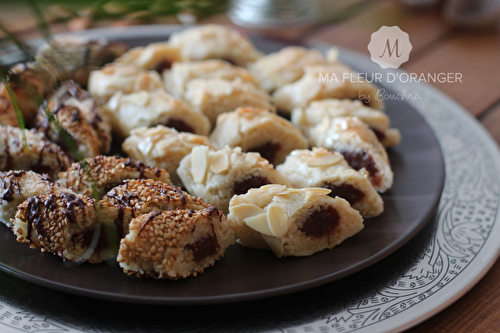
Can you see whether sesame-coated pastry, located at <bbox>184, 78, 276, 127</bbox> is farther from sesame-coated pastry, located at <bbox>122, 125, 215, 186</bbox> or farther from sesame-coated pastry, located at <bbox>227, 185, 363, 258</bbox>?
sesame-coated pastry, located at <bbox>227, 185, 363, 258</bbox>

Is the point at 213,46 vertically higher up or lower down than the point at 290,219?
higher up

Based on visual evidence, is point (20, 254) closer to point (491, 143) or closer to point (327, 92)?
point (327, 92)

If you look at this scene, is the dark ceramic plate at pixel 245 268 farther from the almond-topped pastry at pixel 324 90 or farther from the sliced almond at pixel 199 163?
the almond-topped pastry at pixel 324 90

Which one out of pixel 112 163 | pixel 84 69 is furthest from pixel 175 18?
pixel 112 163

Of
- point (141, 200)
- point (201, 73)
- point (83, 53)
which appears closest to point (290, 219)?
point (141, 200)

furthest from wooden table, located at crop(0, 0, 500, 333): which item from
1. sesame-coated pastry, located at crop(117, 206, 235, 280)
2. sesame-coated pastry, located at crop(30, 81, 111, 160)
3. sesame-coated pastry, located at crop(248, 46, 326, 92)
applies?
sesame-coated pastry, located at crop(117, 206, 235, 280)

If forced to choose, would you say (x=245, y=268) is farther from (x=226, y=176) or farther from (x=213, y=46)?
(x=213, y=46)
